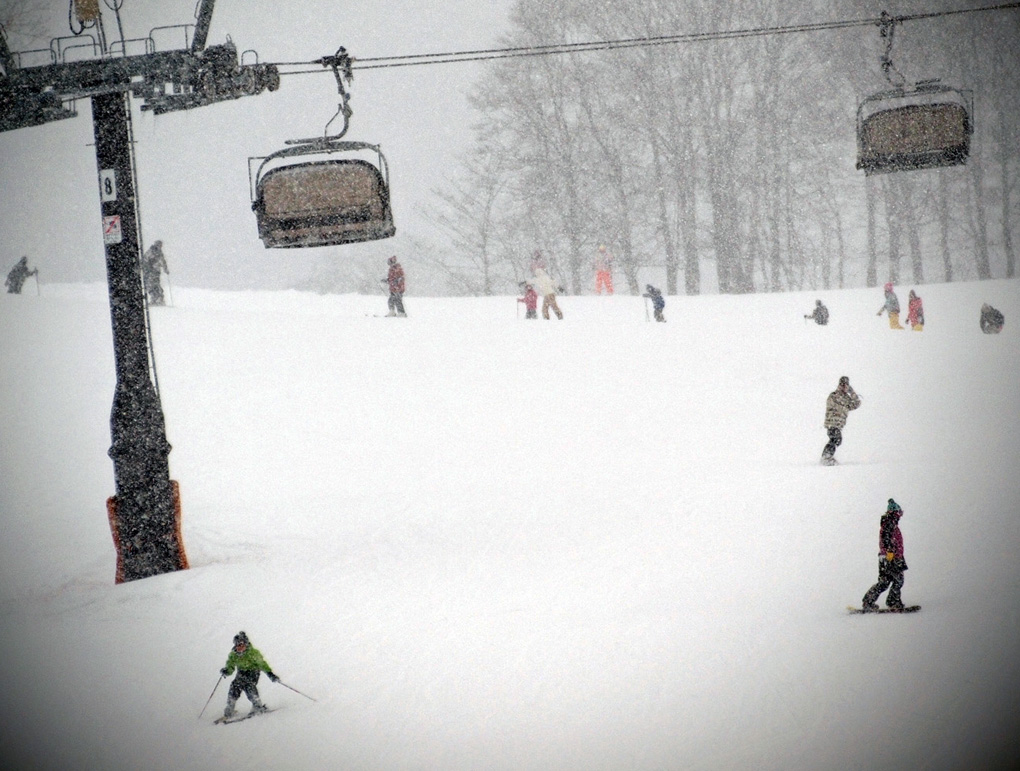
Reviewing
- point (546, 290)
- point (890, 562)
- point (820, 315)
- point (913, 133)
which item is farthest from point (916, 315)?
point (890, 562)

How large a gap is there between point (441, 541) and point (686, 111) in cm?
2695

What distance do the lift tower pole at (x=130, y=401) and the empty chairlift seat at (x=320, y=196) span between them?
3.59 m

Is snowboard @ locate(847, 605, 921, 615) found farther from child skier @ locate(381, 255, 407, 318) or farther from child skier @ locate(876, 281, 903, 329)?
child skier @ locate(876, 281, 903, 329)

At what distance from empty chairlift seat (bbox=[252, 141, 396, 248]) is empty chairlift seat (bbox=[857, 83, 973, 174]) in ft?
16.5

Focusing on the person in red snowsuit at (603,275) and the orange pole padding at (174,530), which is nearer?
the orange pole padding at (174,530)

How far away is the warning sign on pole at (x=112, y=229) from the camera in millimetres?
10617

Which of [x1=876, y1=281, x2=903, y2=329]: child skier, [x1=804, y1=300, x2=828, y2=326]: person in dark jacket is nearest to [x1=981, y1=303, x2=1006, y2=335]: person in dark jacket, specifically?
[x1=876, y1=281, x2=903, y2=329]: child skier

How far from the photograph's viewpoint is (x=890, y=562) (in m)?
8.07

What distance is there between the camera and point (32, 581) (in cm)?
1170

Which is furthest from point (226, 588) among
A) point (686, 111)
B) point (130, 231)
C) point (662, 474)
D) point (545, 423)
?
point (686, 111)

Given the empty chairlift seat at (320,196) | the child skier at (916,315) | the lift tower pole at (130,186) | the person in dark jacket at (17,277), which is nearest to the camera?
the empty chairlift seat at (320,196)

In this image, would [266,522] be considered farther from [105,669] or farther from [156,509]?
[105,669]

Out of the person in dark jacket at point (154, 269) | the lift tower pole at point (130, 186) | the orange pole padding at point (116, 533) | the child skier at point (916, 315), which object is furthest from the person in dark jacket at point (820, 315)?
the orange pole padding at point (116, 533)

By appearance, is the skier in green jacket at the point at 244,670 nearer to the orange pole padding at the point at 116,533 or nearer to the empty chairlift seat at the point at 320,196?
the empty chairlift seat at the point at 320,196
